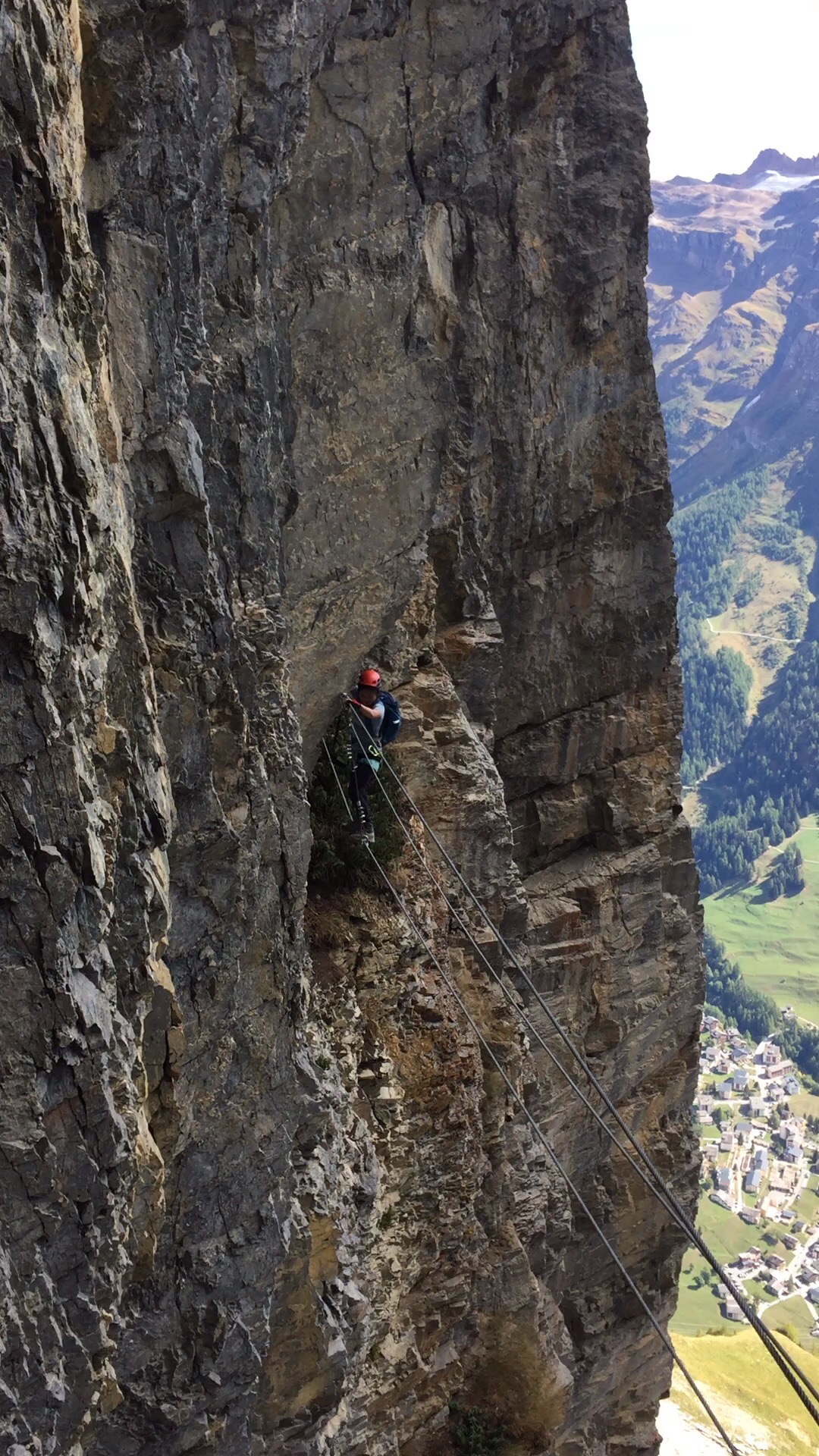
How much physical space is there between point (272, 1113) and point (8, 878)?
548 centimetres

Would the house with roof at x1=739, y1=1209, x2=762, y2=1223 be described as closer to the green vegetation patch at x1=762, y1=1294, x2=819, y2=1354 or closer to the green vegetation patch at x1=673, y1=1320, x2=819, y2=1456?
the green vegetation patch at x1=762, y1=1294, x2=819, y2=1354

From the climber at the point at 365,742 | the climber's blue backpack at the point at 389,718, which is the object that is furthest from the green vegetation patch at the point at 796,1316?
the climber's blue backpack at the point at 389,718

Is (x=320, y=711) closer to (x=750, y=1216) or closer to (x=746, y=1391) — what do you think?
(x=746, y=1391)

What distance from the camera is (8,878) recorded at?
28.1 feet

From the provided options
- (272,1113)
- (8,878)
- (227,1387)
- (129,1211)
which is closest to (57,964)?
(8,878)

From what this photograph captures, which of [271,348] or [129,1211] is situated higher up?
[271,348]

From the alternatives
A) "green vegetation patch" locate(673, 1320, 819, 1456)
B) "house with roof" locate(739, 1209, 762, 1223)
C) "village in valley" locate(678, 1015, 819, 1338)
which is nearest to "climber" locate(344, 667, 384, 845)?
"green vegetation patch" locate(673, 1320, 819, 1456)

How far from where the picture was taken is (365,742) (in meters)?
16.2

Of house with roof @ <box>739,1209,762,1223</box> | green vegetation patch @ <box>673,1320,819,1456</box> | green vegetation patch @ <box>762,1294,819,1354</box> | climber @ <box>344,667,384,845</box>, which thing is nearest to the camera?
climber @ <box>344,667,384,845</box>

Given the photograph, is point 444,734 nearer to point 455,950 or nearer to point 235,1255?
point 455,950

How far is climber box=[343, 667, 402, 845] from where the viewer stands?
1599 centimetres

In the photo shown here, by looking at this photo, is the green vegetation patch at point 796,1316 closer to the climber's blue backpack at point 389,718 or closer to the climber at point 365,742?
the climber at point 365,742

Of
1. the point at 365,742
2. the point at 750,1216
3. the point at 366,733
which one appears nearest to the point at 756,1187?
the point at 750,1216

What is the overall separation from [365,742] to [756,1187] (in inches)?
6379
